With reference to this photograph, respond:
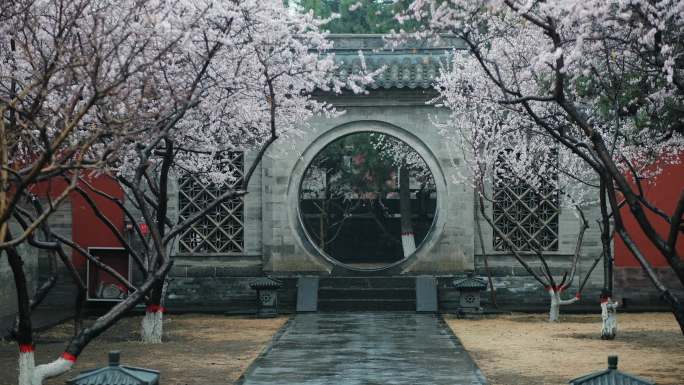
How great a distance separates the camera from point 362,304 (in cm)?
2464

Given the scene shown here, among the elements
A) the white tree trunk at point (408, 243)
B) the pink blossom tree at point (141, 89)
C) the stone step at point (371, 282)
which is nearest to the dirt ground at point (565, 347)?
the stone step at point (371, 282)

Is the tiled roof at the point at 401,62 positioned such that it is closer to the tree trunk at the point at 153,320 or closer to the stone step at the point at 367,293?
the stone step at the point at 367,293

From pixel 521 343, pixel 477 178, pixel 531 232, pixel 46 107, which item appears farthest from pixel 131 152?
pixel 531 232

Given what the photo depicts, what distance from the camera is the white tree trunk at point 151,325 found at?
58.6 feet

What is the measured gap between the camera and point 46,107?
48.2 feet

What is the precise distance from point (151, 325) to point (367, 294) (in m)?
8.01

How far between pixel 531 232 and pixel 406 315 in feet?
13.3

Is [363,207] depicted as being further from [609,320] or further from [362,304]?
[609,320]

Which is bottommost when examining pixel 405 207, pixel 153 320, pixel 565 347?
pixel 565 347

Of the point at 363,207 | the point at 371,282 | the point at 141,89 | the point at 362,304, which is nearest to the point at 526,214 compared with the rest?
the point at 371,282

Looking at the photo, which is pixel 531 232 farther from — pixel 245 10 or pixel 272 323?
pixel 245 10

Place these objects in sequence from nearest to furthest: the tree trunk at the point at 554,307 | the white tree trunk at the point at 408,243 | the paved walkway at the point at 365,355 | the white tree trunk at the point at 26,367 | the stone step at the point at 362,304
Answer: the white tree trunk at the point at 26,367
the paved walkway at the point at 365,355
the tree trunk at the point at 554,307
the stone step at the point at 362,304
the white tree trunk at the point at 408,243

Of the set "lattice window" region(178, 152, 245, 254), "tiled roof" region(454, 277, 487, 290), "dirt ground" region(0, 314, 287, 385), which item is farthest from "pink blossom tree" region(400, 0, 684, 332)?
"lattice window" region(178, 152, 245, 254)

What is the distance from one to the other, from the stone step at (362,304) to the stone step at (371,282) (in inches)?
23.8
